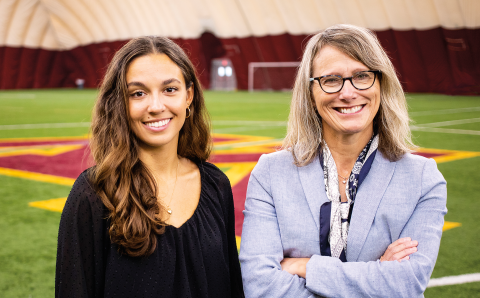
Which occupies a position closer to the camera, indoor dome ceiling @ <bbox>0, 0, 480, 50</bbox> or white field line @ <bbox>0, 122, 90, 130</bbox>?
white field line @ <bbox>0, 122, 90, 130</bbox>

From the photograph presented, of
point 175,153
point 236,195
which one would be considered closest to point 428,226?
point 175,153

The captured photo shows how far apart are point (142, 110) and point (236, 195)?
3.61m

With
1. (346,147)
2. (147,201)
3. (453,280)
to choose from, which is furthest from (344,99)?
(453,280)

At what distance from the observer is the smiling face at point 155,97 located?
213 centimetres

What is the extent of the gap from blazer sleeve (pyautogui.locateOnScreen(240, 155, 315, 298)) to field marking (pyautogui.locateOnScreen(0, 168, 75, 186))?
4.39 meters

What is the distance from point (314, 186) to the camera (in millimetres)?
2297

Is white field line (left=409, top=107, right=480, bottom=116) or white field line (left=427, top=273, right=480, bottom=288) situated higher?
white field line (left=427, top=273, right=480, bottom=288)

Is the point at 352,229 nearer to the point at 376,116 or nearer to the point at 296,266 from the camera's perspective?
the point at 296,266

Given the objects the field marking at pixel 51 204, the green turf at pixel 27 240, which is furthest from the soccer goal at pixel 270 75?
the field marking at pixel 51 204

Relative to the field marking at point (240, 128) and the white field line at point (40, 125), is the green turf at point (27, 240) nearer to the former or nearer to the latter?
the field marking at point (240, 128)

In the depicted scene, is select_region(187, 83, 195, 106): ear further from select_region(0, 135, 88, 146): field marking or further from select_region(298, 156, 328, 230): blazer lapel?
select_region(0, 135, 88, 146): field marking

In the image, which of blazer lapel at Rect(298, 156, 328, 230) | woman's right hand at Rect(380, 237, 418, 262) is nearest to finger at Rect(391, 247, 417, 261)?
woman's right hand at Rect(380, 237, 418, 262)

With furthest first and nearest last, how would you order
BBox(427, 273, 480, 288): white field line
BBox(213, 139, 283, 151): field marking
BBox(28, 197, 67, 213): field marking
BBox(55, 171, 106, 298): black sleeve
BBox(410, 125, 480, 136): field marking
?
1. BBox(410, 125, 480, 136): field marking
2. BBox(213, 139, 283, 151): field marking
3. BBox(28, 197, 67, 213): field marking
4. BBox(427, 273, 480, 288): white field line
5. BBox(55, 171, 106, 298): black sleeve

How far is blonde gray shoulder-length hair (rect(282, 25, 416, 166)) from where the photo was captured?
222cm
